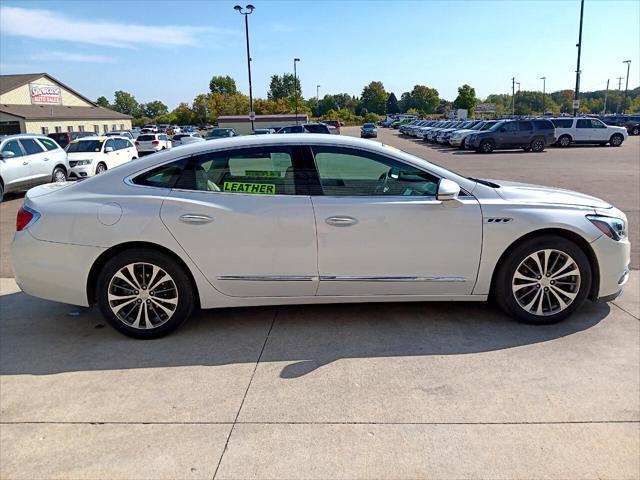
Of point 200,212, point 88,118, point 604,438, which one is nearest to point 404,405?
point 604,438

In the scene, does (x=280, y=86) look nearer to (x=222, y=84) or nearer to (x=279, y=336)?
(x=222, y=84)

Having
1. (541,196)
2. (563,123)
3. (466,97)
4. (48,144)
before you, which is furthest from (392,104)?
(541,196)

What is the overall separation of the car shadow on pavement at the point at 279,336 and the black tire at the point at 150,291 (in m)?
0.10

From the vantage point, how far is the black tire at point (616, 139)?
29.5 meters

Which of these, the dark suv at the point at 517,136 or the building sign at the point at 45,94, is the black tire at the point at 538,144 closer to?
the dark suv at the point at 517,136

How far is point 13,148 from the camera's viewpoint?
12.3 metres

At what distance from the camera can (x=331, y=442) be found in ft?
8.89

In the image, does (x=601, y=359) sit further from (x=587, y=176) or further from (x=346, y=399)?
(x=587, y=176)

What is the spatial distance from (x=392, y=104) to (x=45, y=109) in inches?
4924

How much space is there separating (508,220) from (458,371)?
1315mm

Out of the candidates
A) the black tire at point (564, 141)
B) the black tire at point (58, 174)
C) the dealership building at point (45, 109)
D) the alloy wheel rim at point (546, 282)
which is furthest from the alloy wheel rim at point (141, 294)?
the dealership building at point (45, 109)

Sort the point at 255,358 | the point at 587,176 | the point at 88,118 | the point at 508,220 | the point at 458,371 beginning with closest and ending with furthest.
Result: the point at 458,371 → the point at 255,358 → the point at 508,220 → the point at 587,176 → the point at 88,118

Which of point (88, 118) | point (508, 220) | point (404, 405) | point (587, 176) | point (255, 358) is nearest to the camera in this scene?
point (404, 405)

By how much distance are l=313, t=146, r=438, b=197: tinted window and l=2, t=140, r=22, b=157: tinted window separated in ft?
36.7
